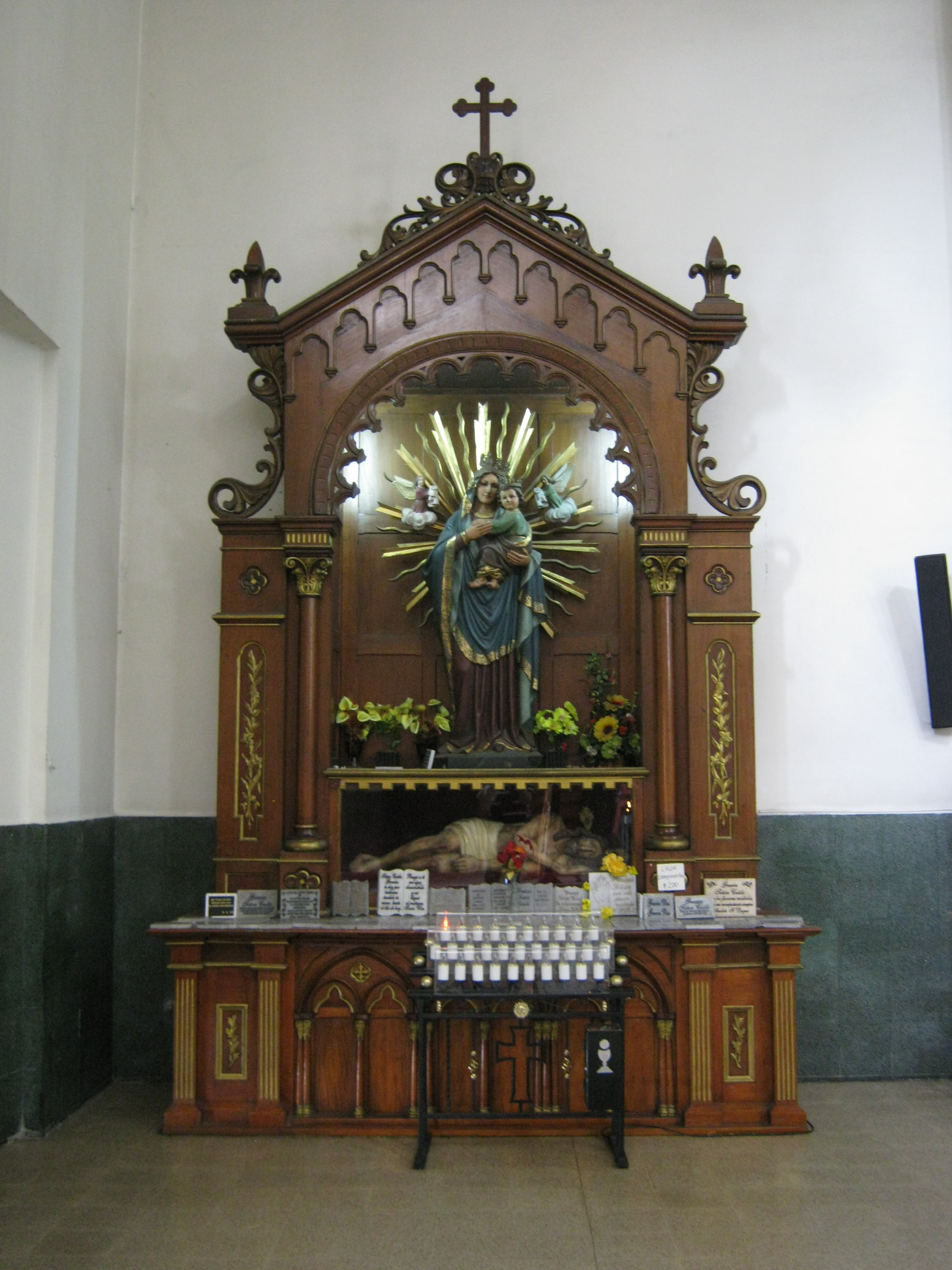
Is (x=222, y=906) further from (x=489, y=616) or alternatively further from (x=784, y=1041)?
(x=784, y=1041)

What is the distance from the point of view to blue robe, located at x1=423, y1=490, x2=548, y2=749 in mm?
6109

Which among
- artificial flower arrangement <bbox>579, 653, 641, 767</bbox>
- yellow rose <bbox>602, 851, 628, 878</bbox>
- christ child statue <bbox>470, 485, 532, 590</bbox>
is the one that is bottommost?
yellow rose <bbox>602, 851, 628, 878</bbox>

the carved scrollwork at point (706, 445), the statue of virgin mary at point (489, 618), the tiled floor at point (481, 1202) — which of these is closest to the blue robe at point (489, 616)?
the statue of virgin mary at point (489, 618)

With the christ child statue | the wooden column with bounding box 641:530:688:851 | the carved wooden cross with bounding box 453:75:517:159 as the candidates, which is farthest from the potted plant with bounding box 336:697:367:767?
the carved wooden cross with bounding box 453:75:517:159

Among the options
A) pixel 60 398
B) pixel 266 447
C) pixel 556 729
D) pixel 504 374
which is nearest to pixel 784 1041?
pixel 556 729

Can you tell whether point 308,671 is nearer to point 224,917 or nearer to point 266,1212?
point 224,917

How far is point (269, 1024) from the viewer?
5359 millimetres

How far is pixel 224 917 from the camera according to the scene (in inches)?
219

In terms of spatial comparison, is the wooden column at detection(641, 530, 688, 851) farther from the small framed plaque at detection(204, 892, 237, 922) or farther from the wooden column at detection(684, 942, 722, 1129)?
the small framed plaque at detection(204, 892, 237, 922)

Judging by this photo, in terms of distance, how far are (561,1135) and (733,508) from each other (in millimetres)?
3138

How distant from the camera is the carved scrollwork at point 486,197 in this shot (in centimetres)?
597

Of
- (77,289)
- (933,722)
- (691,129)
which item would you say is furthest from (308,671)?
(691,129)

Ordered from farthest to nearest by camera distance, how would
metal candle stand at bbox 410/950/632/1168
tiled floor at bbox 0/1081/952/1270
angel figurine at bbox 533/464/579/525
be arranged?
1. angel figurine at bbox 533/464/579/525
2. metal candle stand at bbox 410/950/632/1168
3. tiled floor at bbox 0/1081/952/1270

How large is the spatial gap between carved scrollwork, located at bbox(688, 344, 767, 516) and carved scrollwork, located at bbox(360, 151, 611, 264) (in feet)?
2.35
